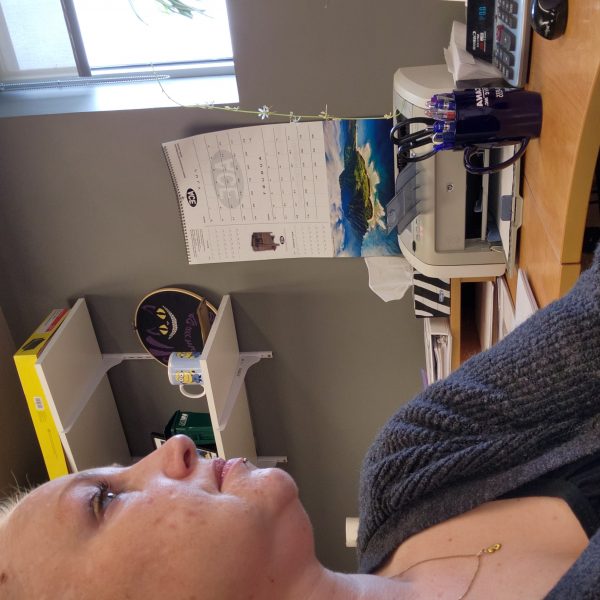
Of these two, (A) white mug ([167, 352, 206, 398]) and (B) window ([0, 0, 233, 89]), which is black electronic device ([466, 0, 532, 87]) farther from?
(A) white mug ([167, 352, 206, 398])

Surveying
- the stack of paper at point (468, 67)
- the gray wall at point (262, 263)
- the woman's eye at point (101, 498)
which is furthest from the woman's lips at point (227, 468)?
the gray wall at point (262, 263)

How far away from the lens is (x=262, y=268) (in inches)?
75.3

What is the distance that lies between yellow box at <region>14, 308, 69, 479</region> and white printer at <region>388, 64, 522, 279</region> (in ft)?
3.68

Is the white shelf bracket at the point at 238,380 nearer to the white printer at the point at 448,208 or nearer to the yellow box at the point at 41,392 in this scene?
the yellow box at the point at 41,392

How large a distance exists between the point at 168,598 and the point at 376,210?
1223mm

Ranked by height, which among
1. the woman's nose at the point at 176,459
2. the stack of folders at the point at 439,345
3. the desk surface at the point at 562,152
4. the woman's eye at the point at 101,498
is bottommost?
the stack of folders at the point at 439,345

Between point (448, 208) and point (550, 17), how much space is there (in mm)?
548

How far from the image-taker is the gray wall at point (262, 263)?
1.55 metres

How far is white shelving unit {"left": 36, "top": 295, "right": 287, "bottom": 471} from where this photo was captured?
1.82 m

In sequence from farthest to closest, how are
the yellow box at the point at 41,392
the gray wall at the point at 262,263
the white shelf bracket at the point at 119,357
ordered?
the white shelf bracket at the point at 119,357, the yellow box at the point at 41,392, the gray wall at the point at 262,263

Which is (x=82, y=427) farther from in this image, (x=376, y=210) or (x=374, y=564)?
(x=374, y=564)

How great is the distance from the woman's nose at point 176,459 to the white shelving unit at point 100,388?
84cm

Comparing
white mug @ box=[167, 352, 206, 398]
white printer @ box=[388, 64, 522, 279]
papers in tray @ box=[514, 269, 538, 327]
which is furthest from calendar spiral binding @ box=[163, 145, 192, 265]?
papers in tray @ box=[514, 269, 538, 327]

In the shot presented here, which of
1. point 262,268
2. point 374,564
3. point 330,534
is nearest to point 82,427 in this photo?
point 262,268
